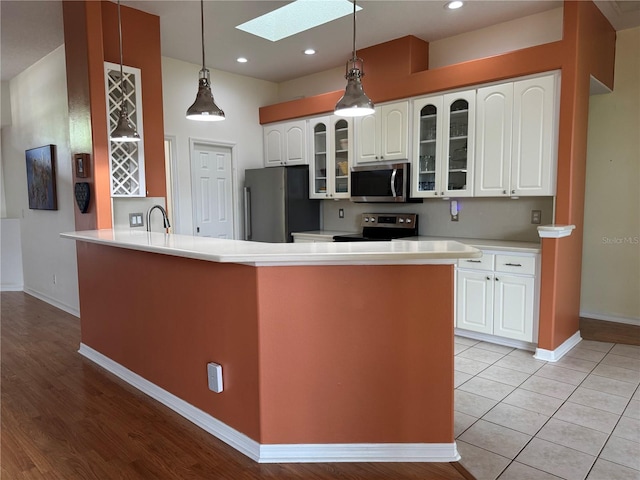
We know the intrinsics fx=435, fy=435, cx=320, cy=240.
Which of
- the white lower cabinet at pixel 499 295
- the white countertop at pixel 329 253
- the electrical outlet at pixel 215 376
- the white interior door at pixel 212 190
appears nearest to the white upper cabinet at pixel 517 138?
the white lower cabinet at pixel 499 295

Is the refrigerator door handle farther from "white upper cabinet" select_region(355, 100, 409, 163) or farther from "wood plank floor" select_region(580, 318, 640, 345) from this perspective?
"wood plank floor" select_region(580, 318, 640, 345)

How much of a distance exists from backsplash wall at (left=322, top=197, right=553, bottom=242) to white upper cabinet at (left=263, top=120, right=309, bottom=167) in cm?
109

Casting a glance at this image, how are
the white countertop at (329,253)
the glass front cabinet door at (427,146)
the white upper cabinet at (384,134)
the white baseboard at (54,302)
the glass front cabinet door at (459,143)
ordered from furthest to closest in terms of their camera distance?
the white baseboard at (54,302) → the white upper cabinet at (384,134) → the glass front cabinet door at (427,146) → the glass front cabinet door at (459,143) → the white countertop at (329,253)

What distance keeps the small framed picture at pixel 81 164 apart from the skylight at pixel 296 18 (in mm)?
1803

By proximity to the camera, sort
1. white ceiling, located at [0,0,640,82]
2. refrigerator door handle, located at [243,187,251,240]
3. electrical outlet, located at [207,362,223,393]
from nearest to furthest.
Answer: electrical outlet, located at [207,362,223,393] → white ceiling, located at [0,0,640,82] → refrigerator door handle, located at [243,187,251,240]

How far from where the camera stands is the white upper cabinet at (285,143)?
5.29 meters

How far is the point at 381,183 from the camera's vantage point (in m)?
4.50

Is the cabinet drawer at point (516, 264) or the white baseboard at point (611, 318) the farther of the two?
the white baseboard at point (611, 318)

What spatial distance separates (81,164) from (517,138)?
11.7 feet

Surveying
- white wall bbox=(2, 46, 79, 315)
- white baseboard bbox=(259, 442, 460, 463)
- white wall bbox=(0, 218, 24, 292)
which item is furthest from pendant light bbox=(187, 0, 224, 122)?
white wall bbox=(0, 218, 24, 292)

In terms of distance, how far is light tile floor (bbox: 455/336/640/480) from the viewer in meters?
2.05

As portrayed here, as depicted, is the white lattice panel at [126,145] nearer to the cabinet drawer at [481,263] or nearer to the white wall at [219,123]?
the white wall at [219,123]

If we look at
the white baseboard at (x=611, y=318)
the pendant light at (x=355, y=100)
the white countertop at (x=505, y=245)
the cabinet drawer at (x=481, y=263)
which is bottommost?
the white baseboard at (x=611, y=318)

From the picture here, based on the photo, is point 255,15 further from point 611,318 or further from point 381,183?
point 611,318
